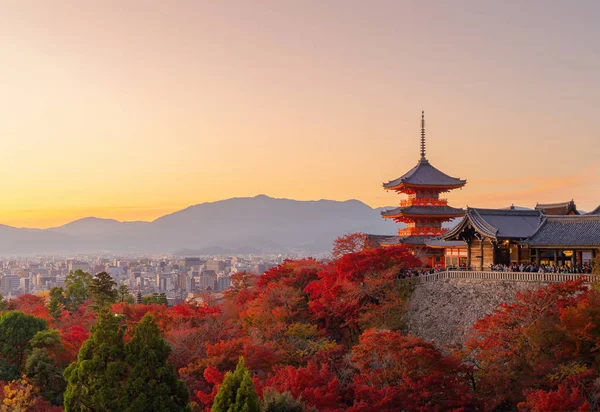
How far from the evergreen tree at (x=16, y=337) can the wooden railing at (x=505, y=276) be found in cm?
1660

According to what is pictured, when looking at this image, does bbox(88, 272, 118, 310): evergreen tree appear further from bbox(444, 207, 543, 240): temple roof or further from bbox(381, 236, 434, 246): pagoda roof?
bbox(444, 207, 543, 240): temple roof

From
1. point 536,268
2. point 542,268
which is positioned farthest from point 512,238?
point 542,268

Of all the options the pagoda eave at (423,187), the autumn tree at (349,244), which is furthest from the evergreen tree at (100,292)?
the pagoda eave at (423,187)

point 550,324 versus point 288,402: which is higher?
point 550,324

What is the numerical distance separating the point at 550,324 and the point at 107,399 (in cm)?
1393

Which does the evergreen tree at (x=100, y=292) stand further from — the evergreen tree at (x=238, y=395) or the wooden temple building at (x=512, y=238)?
the evergreen tree at (x=238, y=395)

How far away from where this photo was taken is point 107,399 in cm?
1858

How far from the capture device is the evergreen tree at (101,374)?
18.6m

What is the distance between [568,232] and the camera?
27.1 meters

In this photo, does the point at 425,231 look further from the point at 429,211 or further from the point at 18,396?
the point at 18,396

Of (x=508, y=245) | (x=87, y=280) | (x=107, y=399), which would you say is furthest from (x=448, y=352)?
(x=87, y=280)

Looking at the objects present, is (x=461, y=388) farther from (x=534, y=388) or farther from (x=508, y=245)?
(x=508, y=245)

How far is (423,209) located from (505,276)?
44.1 feet

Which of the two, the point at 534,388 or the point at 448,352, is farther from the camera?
the point at 448,352
